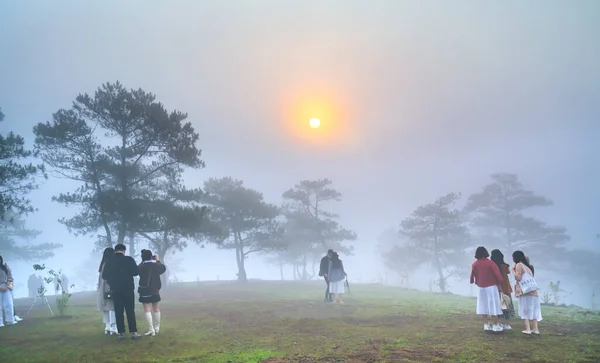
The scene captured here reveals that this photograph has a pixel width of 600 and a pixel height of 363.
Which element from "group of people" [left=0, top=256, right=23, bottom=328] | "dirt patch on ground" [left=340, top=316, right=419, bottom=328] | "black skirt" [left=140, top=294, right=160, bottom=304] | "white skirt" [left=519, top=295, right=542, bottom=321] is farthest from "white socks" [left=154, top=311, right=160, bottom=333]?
"white skirt" [left=519, top=295, right=542, bottom=321]

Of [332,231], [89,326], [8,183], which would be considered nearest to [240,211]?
[332,231]

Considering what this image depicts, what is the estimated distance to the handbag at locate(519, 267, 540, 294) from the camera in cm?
958

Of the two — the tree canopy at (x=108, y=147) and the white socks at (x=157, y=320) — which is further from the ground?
the tree canopy at (x=108, y=147)

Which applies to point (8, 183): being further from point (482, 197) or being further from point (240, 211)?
point (482, 197)

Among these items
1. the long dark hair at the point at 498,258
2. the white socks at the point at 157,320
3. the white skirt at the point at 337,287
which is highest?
the long dark hair at the point at 498,258

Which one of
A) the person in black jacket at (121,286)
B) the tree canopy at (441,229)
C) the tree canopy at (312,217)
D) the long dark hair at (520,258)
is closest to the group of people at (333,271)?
the long dark hair at (520,258)

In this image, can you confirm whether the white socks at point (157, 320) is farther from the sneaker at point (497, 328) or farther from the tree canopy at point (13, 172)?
the tree canopy at point (13, 172)

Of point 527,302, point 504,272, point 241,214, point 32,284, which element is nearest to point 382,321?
point 504,272

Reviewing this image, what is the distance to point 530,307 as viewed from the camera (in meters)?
9.67

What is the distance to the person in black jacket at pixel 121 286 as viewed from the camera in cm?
987

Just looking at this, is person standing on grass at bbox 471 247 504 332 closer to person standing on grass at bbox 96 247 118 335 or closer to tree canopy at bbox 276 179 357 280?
person standing on grass at bbox 96 247 118 335

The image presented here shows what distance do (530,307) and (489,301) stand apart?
1.03m

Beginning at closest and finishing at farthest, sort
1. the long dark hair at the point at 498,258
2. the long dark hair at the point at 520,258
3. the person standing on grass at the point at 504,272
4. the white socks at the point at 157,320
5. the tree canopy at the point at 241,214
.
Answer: the long dark hair at the point at 520,258
the white socks at the point at 157,320
the person standing on grass at the point at 504,272
the long dark hair at the point at 498,258
the tree canopy at the point at 241,214

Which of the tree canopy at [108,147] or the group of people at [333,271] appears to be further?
the tree canopy at [108,147]
